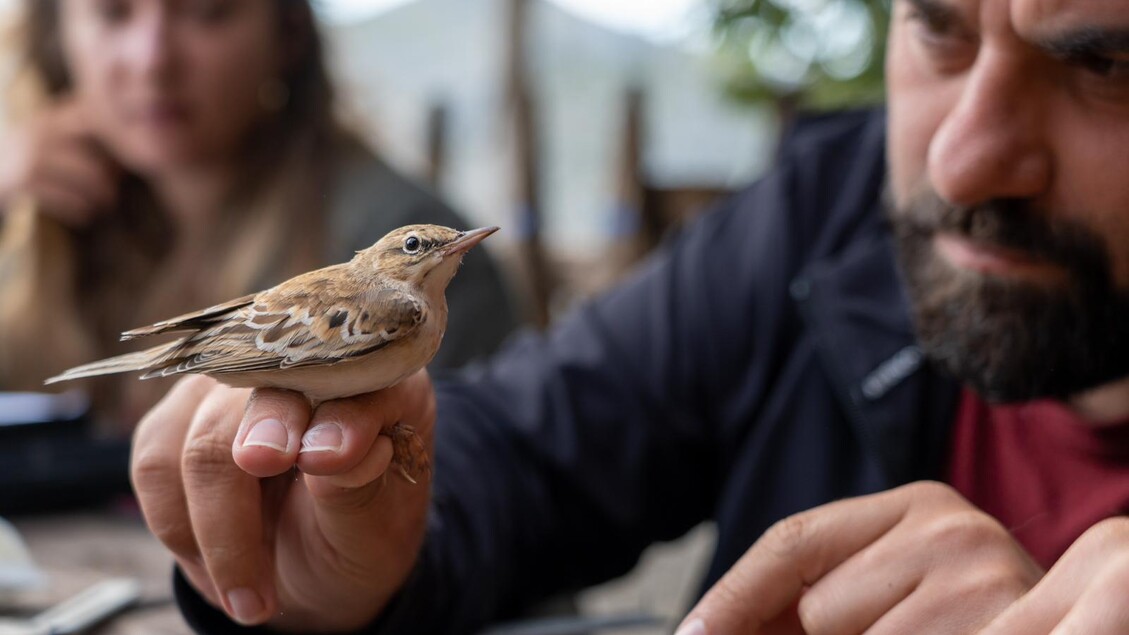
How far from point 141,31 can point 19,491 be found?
94 cm

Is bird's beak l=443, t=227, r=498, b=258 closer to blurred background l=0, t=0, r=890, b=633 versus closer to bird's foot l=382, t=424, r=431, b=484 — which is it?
bird's foot l=382, t=424, r=431, b=484

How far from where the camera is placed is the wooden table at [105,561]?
4.42 ft

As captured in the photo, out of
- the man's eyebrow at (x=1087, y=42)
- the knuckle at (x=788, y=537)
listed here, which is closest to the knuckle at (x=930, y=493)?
the knuckle at (x=788, y=537)

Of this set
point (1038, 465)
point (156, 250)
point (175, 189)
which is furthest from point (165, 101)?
point (1038, 465)

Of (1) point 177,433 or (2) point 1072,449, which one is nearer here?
(1) point 177,433

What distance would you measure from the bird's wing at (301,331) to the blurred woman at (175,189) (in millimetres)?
224

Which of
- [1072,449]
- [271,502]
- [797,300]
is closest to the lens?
[271,502]

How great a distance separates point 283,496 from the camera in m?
1.05

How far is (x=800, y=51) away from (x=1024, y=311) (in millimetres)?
3803

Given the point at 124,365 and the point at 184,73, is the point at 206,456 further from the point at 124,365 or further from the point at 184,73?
the point at 184,73

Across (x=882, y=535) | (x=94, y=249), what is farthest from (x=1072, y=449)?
(x=94, y=249)

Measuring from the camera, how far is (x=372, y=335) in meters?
Result: 0.81

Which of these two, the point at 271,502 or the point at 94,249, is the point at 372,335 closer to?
the point at 271,502

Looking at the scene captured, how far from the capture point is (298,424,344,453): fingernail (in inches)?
31.2
